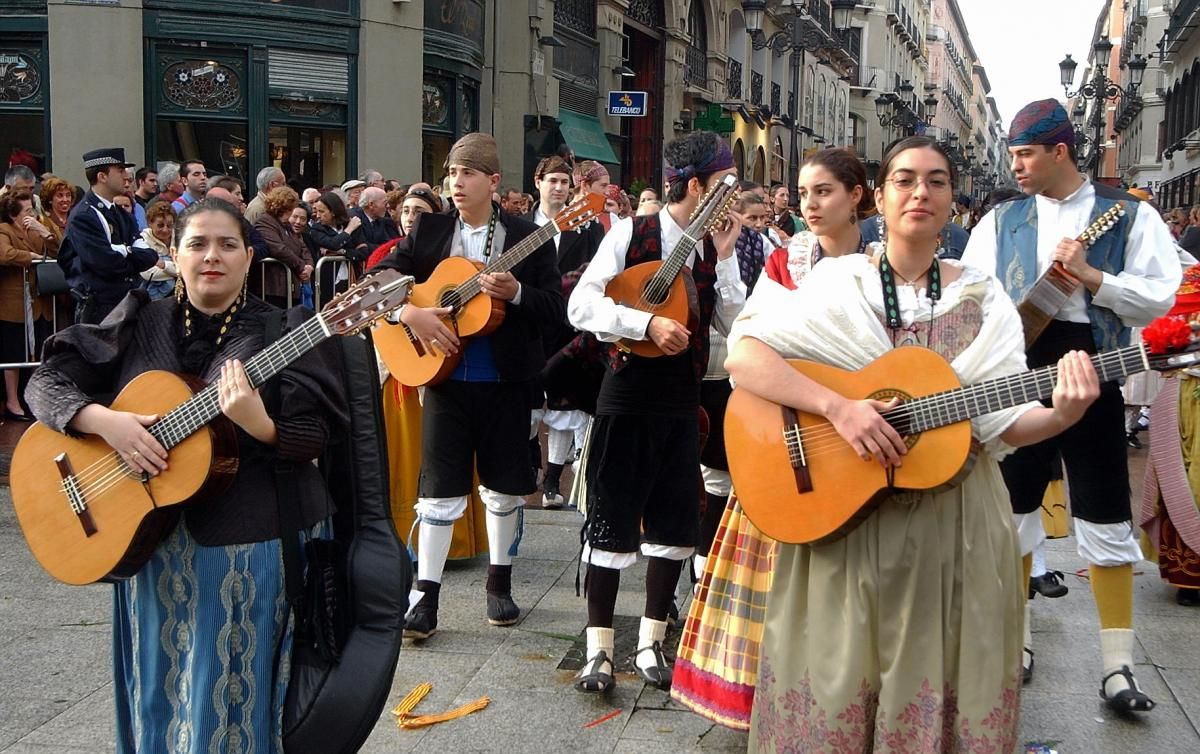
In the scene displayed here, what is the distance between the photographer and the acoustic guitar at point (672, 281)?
462 cm

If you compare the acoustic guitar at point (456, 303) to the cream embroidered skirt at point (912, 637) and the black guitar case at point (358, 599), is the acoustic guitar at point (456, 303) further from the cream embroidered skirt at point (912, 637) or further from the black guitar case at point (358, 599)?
the cream embroidered skirt at point (912, 637)

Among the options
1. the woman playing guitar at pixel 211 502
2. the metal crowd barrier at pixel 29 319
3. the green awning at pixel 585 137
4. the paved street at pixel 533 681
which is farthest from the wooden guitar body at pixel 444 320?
the green awning at pixel 585 137

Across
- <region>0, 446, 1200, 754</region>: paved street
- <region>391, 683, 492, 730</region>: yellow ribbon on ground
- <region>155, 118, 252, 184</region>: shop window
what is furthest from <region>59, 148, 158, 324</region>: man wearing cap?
<region>155, 118, 252, 184</region>: shop window

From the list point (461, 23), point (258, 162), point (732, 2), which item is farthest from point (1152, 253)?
point (732, 2)

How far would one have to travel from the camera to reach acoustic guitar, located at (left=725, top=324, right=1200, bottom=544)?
3.04 metres

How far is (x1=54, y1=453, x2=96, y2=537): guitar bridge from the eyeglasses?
2302 mm

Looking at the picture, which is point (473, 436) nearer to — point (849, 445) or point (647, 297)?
point (647, 297)

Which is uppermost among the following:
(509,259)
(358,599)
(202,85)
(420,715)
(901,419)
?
(202,85)

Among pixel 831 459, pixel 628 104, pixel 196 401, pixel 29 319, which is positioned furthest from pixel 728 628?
pixel 628 104

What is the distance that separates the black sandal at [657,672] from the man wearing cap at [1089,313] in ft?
4.69

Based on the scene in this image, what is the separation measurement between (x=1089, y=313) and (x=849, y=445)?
1741 mm

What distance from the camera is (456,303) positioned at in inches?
211

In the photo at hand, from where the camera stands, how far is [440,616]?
18.6 feet

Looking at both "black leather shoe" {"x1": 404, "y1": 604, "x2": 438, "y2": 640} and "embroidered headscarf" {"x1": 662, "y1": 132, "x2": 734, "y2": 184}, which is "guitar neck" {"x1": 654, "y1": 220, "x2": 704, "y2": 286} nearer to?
"embroidered headscarf" {"x1": 662, "y1": 132, "x2": 734, "y2": 184}
